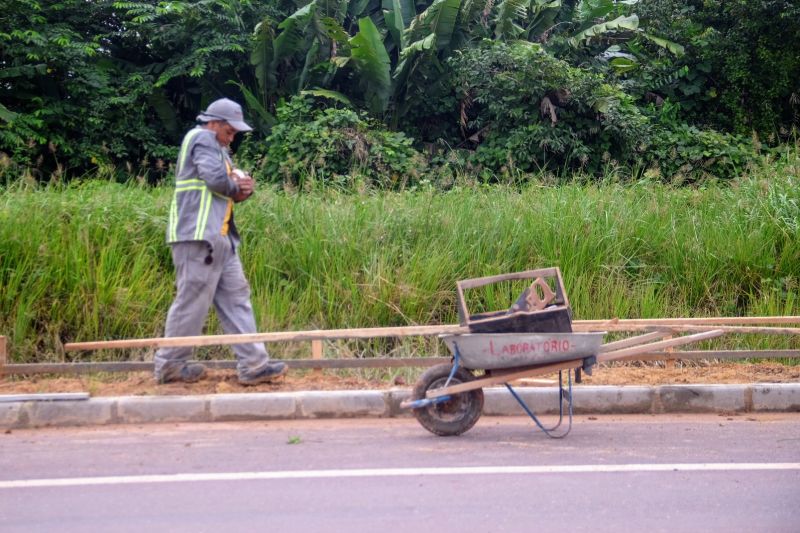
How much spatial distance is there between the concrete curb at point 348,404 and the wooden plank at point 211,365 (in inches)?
19.9

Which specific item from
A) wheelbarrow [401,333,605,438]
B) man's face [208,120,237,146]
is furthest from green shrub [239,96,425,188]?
wheelbarrow [401,333,605,438]

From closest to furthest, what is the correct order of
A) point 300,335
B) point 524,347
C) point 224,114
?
point 524,347 < point 300,335 < point 224,114

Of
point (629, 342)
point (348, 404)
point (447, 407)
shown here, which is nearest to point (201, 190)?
point (348, 404)

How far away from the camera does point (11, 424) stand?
673 centimetres

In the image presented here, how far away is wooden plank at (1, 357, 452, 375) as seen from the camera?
24.3 feet

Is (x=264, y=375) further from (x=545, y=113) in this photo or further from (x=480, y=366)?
(x=545, y=113)

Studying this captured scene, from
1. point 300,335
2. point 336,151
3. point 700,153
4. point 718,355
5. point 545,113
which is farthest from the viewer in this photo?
point 700,153

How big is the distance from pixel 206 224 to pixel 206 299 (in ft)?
1.89

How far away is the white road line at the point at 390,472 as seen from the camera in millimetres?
5289

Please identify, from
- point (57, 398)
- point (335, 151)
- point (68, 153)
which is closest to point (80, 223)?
point (57, 398)

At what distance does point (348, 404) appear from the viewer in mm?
7000

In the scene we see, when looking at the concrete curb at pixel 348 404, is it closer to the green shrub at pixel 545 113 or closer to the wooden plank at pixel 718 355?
the wooden plank at pixel 718 355

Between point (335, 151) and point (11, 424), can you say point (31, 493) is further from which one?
point (335, 151)

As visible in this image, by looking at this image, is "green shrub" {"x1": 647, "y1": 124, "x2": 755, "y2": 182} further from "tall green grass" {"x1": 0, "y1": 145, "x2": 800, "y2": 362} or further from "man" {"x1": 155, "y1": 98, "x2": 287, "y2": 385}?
"man" {"x1": 155, "y1": 98, "x2": 287, "y2": 385}
